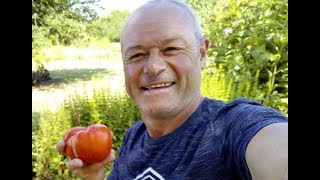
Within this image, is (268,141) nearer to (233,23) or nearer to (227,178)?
(227,178)

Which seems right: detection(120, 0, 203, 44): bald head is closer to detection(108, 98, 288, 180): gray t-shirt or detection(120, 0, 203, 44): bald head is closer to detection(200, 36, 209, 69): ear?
detection(200, 36, 209, 69): ear

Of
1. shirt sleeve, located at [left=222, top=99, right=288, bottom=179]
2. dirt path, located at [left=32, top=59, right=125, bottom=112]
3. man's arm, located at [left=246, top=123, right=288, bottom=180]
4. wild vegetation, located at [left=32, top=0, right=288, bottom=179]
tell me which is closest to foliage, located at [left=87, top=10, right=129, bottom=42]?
dirt path, located at [left=32, top=59, right=125, bottom=112]

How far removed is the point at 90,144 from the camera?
1.68 metres

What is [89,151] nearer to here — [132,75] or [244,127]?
[132,75]

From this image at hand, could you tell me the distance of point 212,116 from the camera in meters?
1.30

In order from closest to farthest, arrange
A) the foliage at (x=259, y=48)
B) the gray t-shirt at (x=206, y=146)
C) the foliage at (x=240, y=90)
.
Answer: the gray t-shirt at (x=206, y=146) → the foliage at (x=240, y=90) → the foliage at (x=259, y=48)

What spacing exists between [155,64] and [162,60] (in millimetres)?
32

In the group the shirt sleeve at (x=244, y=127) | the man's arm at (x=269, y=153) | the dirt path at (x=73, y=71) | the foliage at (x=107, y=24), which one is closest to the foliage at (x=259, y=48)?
the shirt sleeve at (x=244, y=127)

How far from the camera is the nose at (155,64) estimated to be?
1419 mm

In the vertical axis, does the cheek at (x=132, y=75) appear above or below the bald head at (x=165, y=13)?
below

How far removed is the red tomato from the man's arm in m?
0.83

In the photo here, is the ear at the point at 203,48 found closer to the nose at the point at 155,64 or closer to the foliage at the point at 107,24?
the nose at the point at 155,64
